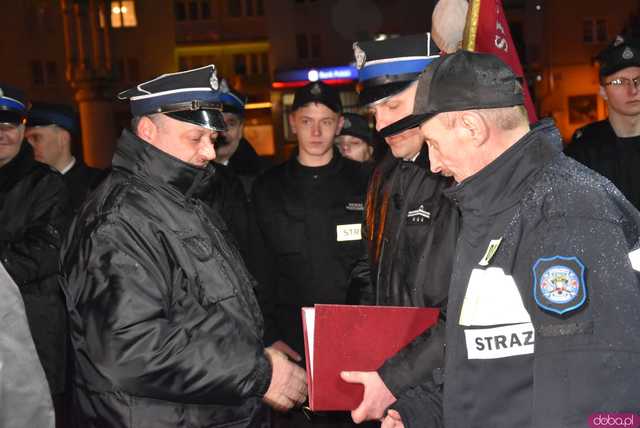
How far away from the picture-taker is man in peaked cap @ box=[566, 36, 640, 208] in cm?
534

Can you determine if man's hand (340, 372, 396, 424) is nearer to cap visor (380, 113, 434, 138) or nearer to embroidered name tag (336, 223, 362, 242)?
cap visor (380, 113, 434, 138)

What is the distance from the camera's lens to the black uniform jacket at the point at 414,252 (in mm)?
3000

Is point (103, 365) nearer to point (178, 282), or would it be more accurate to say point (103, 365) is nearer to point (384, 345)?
point (178, 282)

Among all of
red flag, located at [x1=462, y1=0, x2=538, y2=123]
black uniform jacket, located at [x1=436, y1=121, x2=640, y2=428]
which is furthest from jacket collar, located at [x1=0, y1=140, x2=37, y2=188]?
black uniform jacket, located at [x1=436, y1=121, x2=640, y2=428]

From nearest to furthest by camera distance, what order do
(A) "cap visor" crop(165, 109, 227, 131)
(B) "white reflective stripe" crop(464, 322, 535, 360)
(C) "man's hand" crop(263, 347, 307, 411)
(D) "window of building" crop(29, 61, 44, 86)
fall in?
(B) "white reflective stripe" crop(464, 322, 535, 360) < (C) "man's hand" crop(263, 347, 307, 411) < (A) "cap visor" crop(165, 109, 227, 131) < (D) "window of building" crop(29, 61, 44, 86)

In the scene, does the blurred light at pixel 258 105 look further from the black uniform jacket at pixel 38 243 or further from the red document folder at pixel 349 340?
the red document folder at pixel 349 340

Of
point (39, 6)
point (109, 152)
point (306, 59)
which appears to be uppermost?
point (39, 6)

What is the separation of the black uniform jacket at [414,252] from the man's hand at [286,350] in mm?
1129

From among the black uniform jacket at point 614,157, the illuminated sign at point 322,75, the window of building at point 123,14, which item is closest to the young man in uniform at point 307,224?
the black uniform jacket at point 614,157

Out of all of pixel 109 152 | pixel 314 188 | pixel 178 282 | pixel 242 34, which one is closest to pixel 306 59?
pixel 242 34

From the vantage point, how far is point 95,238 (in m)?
2.96

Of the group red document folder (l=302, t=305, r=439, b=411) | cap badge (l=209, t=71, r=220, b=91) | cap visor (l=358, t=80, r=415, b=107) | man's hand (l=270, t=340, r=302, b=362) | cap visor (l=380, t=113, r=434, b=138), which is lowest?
man's hand (l=270, t=340, r=302, b=362)

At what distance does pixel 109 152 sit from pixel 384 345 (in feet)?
85.7

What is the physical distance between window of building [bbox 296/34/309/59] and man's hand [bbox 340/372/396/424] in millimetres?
35992
